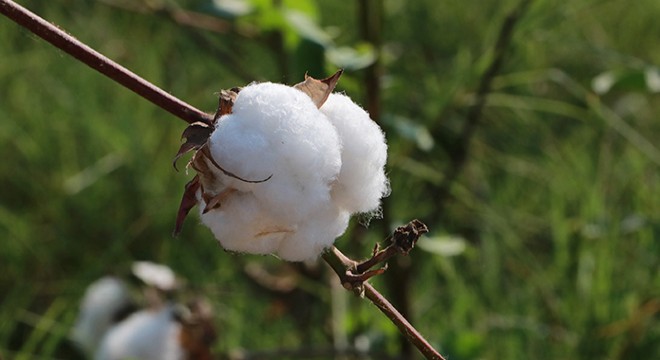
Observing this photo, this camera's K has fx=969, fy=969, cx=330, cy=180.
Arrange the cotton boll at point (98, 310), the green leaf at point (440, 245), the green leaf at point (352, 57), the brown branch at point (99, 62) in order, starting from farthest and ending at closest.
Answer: the cotton boll at point (98, 310) → the green leaf at point (440, 245) → the green leaf at point (352, 57) → the brown branch at point (99, 62)

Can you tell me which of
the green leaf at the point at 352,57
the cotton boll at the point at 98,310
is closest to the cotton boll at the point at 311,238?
the green leaf at the point at 352,57

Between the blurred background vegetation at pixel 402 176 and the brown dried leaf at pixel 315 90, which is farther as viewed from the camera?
the blurred background vegetation at pixel 402 176

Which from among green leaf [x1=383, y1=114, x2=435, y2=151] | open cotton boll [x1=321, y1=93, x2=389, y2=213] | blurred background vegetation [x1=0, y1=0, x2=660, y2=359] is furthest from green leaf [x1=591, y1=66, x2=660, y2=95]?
open cotton boll [x1=321, y1=93, x2=389, y2=213]

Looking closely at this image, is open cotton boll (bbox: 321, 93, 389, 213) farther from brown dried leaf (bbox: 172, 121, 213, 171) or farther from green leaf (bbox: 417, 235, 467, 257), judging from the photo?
green leaf (bbox: 417, 235, 467, 257)

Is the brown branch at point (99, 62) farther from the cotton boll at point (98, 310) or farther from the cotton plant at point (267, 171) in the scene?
the cotton boll at point (98, 310)

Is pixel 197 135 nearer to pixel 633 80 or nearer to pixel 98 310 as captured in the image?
pixel 633 80

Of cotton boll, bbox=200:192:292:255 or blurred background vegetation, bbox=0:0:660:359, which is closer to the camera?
cotton boll, bbox=200:192:292:255

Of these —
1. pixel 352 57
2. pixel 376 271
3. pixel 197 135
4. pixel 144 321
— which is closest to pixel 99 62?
pixel 197 135

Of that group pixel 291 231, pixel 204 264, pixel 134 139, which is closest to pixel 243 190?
pixel 291 231
